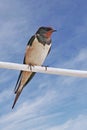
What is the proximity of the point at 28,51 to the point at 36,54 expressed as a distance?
0.29ft

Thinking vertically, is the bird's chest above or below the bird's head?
below

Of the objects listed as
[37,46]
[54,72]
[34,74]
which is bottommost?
[34,74]

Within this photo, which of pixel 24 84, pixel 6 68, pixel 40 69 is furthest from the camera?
pixel 24 84

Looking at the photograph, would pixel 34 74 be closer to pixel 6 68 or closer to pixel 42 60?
pixel 42 60

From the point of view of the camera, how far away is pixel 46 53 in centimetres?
337

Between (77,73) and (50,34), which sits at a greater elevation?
(77,73)

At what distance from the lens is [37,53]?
11.1 feet

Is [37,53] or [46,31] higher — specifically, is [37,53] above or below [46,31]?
below

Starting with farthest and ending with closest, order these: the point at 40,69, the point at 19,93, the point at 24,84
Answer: the point at 24,84 → the point at 19,93 → the point at 40,69

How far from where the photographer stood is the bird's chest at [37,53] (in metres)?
3.35

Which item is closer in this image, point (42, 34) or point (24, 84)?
point (24, 84)

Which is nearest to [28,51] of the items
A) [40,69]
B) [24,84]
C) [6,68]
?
[24,84]

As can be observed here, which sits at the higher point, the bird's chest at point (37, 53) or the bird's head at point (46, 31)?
the bird's head at point (46, 31)

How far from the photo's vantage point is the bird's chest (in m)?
3.35
